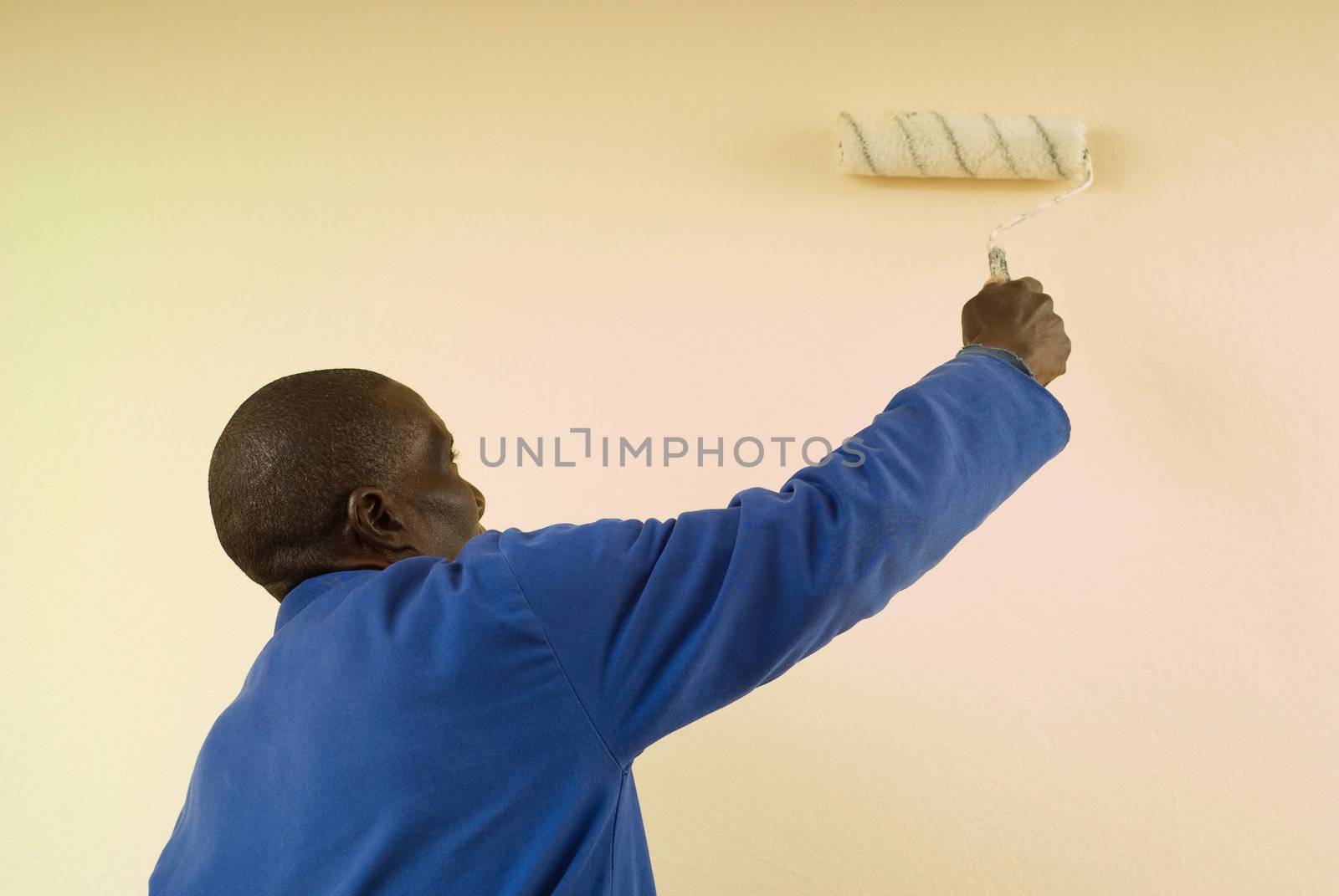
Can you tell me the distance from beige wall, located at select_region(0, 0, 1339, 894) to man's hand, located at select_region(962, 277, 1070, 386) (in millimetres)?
362

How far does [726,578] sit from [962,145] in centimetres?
71

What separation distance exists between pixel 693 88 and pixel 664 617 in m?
0.86

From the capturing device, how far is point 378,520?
0.91m

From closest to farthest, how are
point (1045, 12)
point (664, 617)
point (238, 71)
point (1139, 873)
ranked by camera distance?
point (664, 617), point (1139, 873), point (1045, 12), point (238, 71)

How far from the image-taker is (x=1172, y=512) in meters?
1.29

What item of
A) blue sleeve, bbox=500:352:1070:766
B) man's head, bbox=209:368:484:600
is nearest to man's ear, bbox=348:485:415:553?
man's head, bbox=209:368:484:600

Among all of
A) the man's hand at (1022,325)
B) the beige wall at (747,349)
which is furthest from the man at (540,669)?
the beige wall at (747,349)

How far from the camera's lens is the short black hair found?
89 centimetres

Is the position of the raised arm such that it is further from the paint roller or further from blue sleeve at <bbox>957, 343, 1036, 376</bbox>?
the paint roller

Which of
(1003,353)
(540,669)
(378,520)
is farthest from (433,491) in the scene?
(1003,353)

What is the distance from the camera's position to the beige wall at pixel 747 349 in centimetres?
128

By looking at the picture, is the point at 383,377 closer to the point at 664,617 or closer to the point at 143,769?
the point at 664,617

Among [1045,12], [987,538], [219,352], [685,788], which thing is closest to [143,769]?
[219,352]

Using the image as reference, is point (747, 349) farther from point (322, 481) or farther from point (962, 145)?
point (322, 481)
